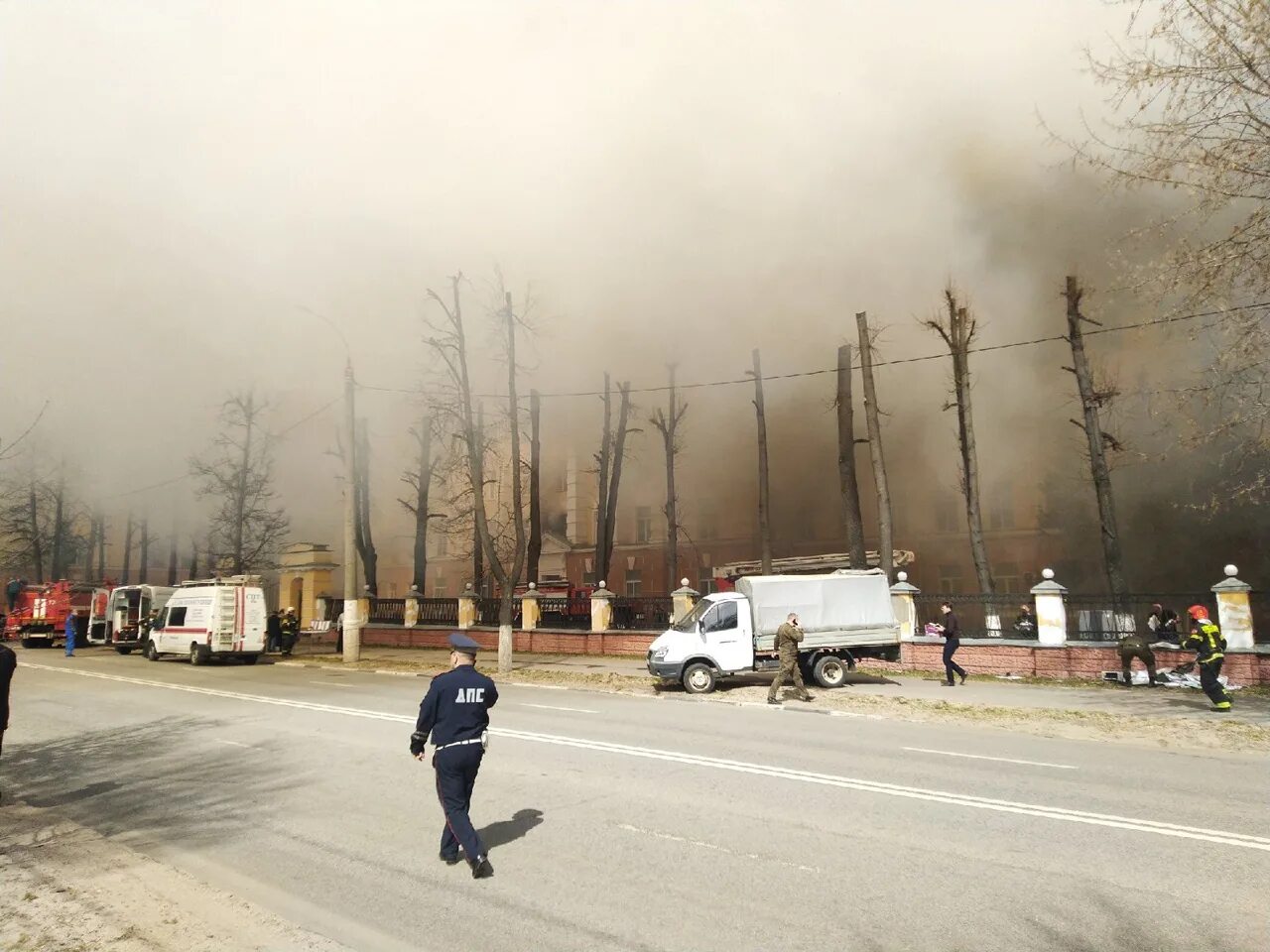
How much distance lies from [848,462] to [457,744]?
25.1 metres

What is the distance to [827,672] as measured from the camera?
17109 millimetres

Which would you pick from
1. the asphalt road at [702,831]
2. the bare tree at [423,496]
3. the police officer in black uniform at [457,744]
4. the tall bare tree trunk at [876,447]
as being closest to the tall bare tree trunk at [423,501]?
the bare tree at [423,496]

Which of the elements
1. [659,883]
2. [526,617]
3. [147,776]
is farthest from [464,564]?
[659,883]

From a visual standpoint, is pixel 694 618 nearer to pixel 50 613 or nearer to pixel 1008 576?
pixel 1008 576

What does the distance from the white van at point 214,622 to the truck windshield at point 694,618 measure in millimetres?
15362

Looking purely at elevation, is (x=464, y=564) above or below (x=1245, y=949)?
above

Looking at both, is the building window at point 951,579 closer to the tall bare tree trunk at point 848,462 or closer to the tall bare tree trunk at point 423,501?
the tall bare tree trunk at point 848,462

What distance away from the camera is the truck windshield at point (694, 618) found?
56.2 feet

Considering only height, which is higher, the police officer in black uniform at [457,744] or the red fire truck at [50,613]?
the red fire truck at [50,613]

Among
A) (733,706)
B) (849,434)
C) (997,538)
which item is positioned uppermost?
(849,434)

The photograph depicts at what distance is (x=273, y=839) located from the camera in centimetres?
636

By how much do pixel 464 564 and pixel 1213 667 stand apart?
52.4 meters

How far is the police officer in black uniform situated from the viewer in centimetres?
536

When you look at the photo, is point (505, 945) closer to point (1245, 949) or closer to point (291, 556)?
point (1245, 949)
